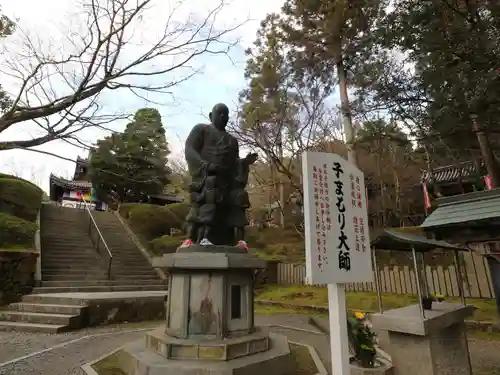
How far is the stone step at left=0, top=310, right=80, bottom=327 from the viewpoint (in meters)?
7.34

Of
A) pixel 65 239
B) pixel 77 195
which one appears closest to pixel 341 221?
pixel 65 239

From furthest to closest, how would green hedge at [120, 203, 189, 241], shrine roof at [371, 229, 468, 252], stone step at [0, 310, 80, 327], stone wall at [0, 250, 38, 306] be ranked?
green hedge at [120, 203, 189, 241] → stone wall at [0, 250, 38, 306] → stone step at [0, 310, 80, 327] → shrine roof at [371, 229, 468, 252]

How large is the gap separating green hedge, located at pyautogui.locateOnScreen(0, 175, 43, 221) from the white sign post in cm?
1214

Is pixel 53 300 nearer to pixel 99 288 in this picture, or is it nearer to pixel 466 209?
pixel 99 288

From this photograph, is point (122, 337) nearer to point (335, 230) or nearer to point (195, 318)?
point (195, 318)

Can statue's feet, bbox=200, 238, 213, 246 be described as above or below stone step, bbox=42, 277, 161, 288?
above

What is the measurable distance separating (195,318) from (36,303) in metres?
6.15

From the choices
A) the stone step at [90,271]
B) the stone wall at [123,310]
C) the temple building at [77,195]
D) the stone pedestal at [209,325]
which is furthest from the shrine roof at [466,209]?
the temple building at [77,195]

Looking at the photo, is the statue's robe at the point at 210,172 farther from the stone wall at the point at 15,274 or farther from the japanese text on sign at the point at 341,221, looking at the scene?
the stone wall at the point at 15,274

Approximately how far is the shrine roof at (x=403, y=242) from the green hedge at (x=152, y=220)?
13.6 metres

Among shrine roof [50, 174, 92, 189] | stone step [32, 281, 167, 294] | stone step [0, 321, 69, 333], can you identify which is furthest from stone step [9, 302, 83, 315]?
shrine roof [50, 174, 92, 189]

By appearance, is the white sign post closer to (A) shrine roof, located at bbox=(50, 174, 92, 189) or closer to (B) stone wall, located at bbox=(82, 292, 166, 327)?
(B) stone wall, located at bbox=(82, 292, 166, 327)

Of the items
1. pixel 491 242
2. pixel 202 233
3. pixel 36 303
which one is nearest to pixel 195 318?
pixel 202 233

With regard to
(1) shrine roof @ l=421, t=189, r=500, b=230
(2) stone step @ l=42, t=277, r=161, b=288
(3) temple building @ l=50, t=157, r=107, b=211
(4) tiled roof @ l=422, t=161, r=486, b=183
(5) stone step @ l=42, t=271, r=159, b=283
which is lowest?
(2) stone step @ l=42, t=277, r=161, b=288
